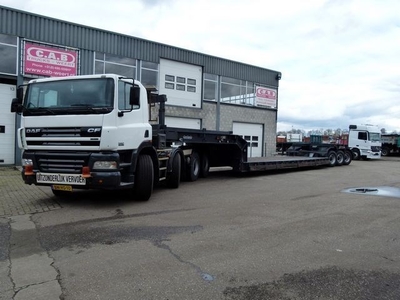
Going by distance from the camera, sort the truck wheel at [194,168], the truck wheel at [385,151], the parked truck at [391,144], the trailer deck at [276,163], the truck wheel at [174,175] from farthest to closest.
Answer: the truck wheel at [385,151]
the parked truck at [391,144]
the trailer deck at [276,163]
the truck wheel at [194,168]
the truck wheel at [174,175]

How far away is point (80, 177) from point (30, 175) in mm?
1275

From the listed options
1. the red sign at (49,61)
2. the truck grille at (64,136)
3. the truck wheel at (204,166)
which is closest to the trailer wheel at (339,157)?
the truck wheel at (204,166)

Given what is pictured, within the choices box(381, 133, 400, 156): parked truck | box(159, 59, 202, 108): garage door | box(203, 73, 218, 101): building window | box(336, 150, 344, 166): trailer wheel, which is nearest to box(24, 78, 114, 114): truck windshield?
box(159, 59, 202, 108): garage door

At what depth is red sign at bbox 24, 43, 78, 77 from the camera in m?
17.6

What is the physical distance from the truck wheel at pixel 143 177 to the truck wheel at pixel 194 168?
4.36m

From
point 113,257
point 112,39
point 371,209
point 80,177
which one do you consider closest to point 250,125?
point 112,39

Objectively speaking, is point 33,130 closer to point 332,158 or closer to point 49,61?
point 49,61

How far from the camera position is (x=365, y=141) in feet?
98.9

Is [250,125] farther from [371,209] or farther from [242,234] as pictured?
[242,234]

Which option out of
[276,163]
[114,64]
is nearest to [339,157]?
[276,163]

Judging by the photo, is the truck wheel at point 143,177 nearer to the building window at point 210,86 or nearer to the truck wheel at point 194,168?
the truck wheel at point 194,168

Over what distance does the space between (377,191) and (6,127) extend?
54.3 feet

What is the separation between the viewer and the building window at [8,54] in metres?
16.9

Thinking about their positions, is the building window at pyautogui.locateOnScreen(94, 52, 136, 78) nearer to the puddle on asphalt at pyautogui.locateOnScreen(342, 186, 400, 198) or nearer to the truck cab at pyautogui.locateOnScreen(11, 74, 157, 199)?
the truck cab at pyautogui.locateOnScreen(11, 74, 157, 199)
